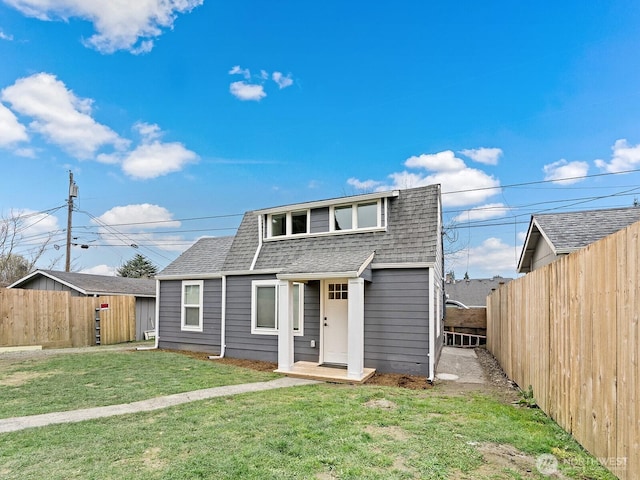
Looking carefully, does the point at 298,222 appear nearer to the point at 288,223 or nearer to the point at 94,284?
the point at 288,223

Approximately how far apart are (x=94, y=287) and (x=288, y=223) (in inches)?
439

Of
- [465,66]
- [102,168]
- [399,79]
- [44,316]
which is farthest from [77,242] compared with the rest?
[465,66]

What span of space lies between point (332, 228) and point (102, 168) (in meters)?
13.1

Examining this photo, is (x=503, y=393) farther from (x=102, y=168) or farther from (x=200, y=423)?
(x=102, y=168)

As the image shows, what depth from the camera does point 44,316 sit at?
488 inches

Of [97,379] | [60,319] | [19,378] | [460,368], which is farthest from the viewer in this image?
[60,319]

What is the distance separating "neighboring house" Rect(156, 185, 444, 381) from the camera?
314 inches

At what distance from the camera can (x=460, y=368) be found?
9211mm

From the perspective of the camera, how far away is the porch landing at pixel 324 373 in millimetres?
7452

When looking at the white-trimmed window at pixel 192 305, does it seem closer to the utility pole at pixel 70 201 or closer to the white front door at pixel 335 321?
the white front door at pixel 335 321

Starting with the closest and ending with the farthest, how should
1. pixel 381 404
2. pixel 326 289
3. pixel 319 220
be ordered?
pixel 381 404
pixel 326 289
pixel 319 220

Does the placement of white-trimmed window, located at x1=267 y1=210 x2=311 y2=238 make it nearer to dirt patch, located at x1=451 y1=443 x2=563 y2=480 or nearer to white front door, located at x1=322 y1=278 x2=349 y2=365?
white front door, located at x1=322 y1=278 x2=349 y2=365

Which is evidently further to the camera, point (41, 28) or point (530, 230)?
point (530, 230)

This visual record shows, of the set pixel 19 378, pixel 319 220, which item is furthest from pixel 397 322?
pixel 19 378
